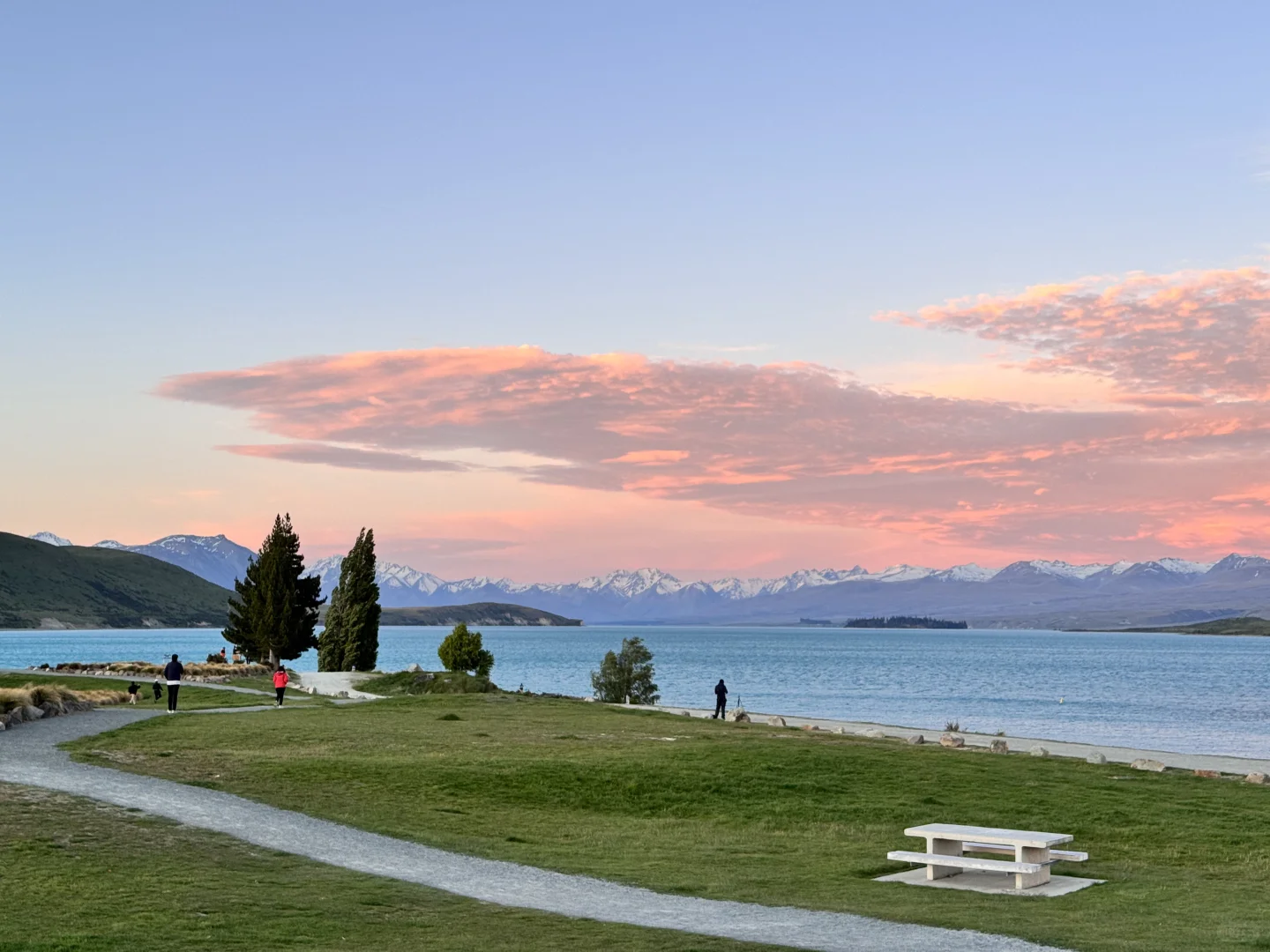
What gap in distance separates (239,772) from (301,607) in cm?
5278

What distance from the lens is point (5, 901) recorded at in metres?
14.3

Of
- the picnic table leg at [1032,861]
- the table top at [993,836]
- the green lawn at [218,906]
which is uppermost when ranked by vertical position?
the table top at [993,836]

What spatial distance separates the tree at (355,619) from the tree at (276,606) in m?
1.73

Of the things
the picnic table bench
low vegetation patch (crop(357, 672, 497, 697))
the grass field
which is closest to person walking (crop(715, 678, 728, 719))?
low vegetation patch (crop(357, 672, 497, 697))

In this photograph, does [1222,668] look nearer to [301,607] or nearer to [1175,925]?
[301,607]

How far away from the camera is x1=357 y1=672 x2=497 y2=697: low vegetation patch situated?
55.5 m

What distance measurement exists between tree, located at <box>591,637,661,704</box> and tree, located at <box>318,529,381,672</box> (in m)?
14.1

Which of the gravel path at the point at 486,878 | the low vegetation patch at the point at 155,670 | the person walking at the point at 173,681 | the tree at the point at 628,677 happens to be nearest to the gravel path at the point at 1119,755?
the person walking at the point at 173,681

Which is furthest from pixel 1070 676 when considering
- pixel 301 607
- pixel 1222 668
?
pixel 301 607

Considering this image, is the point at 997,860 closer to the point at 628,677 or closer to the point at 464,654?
the point at 464,654

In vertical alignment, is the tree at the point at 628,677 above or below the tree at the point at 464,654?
below

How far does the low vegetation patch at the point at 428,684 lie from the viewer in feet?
182

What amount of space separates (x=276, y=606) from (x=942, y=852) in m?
61.9

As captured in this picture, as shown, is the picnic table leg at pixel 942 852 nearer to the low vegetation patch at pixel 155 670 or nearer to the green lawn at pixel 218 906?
the green lawn at pixel 218 906
